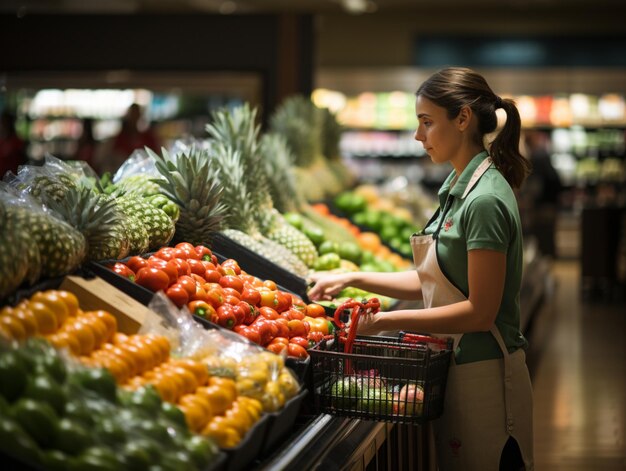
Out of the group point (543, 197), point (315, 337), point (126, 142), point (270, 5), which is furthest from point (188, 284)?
point (270, 5)

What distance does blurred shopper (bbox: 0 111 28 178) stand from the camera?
10.0 metres

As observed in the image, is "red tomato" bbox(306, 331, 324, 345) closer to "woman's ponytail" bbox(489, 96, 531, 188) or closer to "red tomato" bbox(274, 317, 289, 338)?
"red tomato" bbox(274, 317, 289, 338)

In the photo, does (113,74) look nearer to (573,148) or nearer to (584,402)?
(584,402)

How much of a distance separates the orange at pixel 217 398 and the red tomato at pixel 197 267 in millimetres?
947

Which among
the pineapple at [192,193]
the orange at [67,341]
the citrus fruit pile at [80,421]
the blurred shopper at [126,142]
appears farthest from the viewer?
the blurred shopper at [126,142]

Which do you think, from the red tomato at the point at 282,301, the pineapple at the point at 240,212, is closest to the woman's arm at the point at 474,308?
the red tomato at the point at 282,301

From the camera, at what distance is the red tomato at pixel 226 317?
2920mm

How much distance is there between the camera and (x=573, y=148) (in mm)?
16500

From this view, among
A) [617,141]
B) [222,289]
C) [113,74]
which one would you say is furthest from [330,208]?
[617,141]

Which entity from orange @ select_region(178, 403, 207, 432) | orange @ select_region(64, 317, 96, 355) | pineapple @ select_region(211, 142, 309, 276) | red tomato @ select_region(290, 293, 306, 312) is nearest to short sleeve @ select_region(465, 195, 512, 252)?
red tomato @ select_region(290, 293, 306, 312)

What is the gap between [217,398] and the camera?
2299 millimetres

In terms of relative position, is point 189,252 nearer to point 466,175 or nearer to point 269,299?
point 269,299

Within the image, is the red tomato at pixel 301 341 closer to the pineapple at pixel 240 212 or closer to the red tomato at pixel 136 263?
the red tomato at pixel 136 263

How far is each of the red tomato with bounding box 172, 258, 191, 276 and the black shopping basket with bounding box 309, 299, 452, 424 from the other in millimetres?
526
